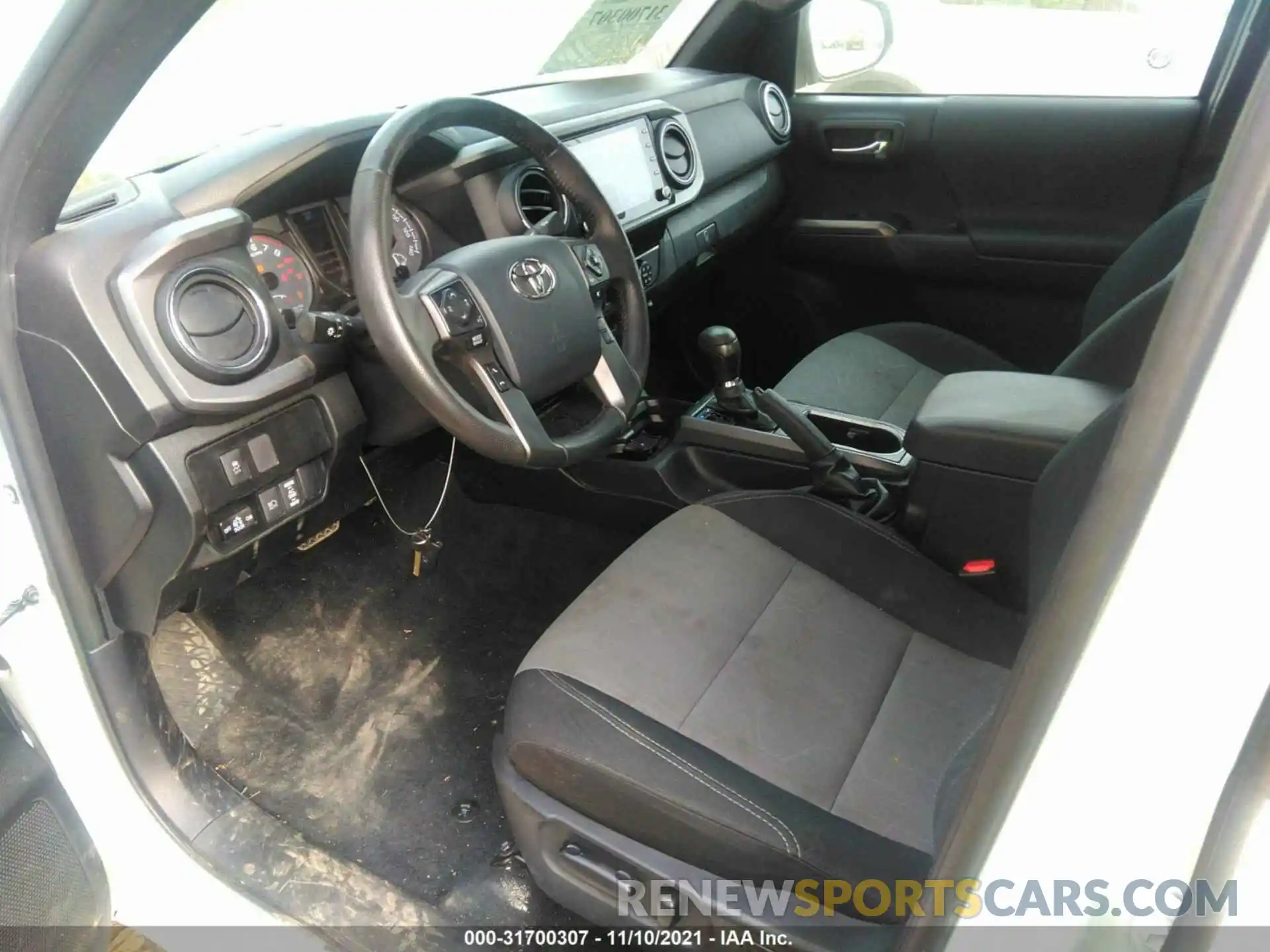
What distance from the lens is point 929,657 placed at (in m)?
1.18

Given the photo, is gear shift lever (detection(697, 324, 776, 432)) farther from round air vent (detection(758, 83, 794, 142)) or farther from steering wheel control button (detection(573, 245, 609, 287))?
round air vent (detection(758, 83, 794, 142))

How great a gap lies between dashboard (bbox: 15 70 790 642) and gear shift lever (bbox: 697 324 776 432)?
0.40m

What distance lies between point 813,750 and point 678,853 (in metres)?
0.19

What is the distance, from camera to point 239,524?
3.68 feet

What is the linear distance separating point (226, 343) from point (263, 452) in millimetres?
149

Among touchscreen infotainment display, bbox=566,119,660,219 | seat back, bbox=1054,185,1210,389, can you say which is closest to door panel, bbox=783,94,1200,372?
seat back, bbox=1054,185,1210,389

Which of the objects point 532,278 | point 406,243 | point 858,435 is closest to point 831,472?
point 858,435

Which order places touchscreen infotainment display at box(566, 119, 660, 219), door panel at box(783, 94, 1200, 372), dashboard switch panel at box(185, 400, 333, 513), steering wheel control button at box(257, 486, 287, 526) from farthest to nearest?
door panel at box(783, 94, 1200, 372)
touchscreen infotainment display at box(566, 119, 660, 219)
steering wheel control button at box(257, 486, 287, 526)
dashboard switch panel at box(185, 400, 333, 513)

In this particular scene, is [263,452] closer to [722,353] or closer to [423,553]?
[423,553]

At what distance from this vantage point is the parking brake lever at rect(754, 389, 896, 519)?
155 centimetres

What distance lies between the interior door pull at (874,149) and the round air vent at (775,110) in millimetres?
151

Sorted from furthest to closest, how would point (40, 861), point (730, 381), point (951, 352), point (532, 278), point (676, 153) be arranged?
point (951, 352) < point (676, 153) < point (730, 381) < point (532, 278) < point (40, 861)

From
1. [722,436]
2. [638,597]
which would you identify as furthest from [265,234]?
[722,436]

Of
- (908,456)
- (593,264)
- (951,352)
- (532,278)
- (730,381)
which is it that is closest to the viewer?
(532,278)
